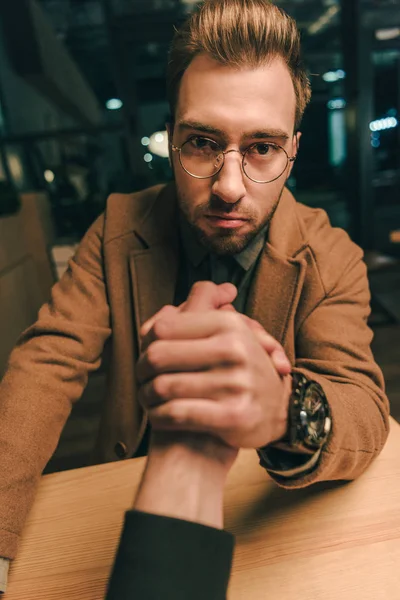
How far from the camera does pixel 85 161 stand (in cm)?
396

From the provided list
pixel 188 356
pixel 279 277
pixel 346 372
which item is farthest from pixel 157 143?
pixel 188 356

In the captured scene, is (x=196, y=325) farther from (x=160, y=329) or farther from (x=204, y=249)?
(x=204, y=249)

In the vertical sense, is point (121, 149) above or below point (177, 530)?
above

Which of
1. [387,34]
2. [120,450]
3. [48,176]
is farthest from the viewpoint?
[387,34]

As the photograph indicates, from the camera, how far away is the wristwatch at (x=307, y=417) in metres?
0.60

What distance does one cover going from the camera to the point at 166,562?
45 centimetres

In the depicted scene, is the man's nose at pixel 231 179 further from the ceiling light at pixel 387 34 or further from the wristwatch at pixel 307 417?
the ceiling light at pixel 387 34

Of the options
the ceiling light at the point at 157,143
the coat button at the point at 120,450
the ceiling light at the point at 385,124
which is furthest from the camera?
the ceiling light at the point at 385,124

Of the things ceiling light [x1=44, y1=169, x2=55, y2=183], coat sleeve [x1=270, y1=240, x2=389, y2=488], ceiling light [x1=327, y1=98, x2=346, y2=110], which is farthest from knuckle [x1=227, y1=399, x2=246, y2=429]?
ceiling light [x1=327, y1=98, x2=346, y2=110]

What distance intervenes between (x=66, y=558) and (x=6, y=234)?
2364mm

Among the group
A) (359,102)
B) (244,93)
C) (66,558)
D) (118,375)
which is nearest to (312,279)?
(244,93)

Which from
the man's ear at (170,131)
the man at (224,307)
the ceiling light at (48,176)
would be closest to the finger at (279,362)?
the man at (224,307)

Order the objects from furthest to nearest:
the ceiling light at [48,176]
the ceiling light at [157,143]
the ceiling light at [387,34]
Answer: the ceiling light at [387,34]
the ceiling light at [48,176]
the ceiling light at [157,143]

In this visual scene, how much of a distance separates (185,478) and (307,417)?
0.69 ft
